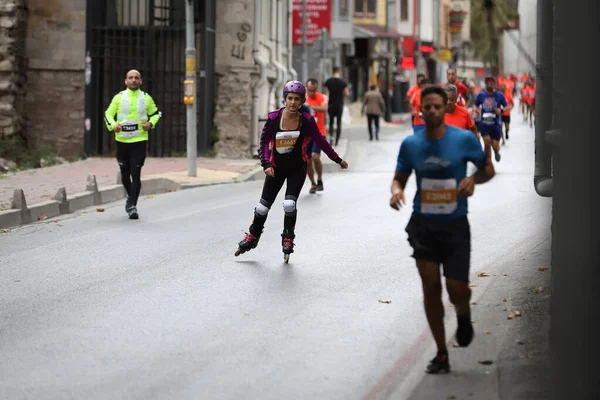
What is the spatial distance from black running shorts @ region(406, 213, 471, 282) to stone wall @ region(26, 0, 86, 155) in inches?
777

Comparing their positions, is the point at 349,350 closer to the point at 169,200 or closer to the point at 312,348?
the point at 312,348

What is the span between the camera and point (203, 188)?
1969cm

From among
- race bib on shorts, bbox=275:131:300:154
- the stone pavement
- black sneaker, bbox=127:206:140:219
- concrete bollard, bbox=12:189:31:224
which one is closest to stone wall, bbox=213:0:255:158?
the stone pavement

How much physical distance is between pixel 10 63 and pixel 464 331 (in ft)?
63.4

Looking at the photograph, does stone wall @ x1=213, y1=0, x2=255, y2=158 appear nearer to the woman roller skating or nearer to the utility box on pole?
the utility box on pole

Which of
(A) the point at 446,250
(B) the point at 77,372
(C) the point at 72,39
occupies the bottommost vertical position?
(B) the point at 77,372

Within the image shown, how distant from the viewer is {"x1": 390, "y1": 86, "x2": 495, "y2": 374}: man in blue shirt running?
6.71m

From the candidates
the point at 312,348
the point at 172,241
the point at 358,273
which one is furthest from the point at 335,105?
the point at 312,348

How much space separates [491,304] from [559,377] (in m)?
3.43

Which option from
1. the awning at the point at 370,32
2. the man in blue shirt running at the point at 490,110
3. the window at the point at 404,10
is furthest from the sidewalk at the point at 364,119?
the man in blue shirt running at the point at 490,110

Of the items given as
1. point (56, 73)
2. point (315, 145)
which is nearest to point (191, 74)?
point (315, 145)

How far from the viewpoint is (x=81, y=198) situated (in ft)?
53.2

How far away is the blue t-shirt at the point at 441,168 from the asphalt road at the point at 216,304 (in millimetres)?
876

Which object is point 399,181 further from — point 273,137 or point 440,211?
point 273,137
